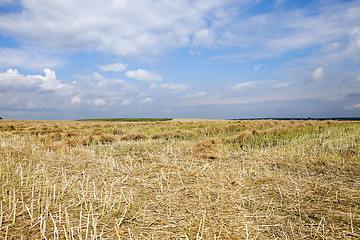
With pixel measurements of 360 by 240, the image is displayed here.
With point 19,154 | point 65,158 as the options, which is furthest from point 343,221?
point 19,154

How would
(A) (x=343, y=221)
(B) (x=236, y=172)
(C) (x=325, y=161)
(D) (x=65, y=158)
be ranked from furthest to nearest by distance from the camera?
(D) (x=65, y=158) → (C) (x=325, y=161) → (B) (x=236, y=172) → (A) (x=343, y=221)

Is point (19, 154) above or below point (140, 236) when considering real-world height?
above

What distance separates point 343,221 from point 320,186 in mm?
1471

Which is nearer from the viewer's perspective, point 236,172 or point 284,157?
point 236,172

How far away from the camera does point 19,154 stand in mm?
6941

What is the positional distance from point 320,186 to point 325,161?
211cm

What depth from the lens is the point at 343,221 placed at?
3.33m

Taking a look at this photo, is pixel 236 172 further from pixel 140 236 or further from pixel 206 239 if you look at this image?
pixel 140 236

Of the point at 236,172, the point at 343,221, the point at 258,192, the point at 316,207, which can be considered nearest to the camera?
the point at 343,221

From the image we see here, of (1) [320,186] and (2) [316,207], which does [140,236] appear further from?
(1) [320,186]

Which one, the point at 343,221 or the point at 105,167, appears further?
the point at 105,167

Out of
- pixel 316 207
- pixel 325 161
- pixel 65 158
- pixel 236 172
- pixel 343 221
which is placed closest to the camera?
pixel 343 221

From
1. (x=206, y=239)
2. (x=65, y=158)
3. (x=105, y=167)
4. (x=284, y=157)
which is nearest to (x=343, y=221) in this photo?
(x=206, y=239)

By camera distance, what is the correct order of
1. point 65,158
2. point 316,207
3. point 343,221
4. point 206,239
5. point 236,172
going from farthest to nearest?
point 65,158
point 236,172
point 316,207
point 343,221
point 206,239
